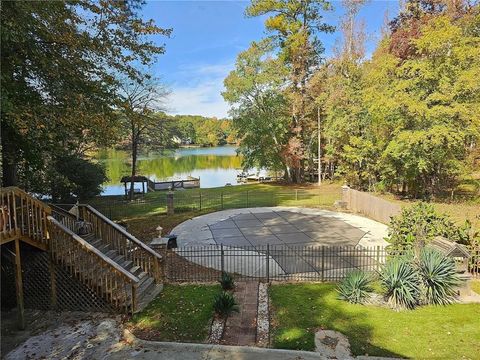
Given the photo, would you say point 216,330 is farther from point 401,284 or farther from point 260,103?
point 260,103

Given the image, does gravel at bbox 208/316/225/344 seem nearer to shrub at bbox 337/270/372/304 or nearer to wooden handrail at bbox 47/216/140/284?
wooden handrail at bbox 47/216/140/284

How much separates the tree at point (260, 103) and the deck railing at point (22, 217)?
78.0 feet

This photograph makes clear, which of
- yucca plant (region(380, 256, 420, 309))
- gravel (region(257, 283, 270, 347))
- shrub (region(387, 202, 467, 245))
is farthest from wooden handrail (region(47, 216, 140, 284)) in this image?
shrub (region(387, 202, 467, 245))

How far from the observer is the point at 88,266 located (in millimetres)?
8156

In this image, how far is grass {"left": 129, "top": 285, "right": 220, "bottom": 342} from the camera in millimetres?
6918

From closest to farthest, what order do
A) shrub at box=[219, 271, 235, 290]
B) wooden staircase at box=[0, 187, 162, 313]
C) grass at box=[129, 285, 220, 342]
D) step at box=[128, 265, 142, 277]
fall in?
1. grass at box=[129, 285, 220, 342]
2. wooden staircase at box=[0, 187, 162, 313]
3. shrub at box=[219, 271, 235, 290]
4. step at box=[128, 265, 142, 277]

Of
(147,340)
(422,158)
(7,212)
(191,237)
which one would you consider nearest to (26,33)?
(7,212)

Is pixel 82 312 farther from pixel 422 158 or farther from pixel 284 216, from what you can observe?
pixel 422 158

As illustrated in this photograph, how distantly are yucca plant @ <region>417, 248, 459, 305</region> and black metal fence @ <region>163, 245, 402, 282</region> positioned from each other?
1345mm

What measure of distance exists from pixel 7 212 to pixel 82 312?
2.89m

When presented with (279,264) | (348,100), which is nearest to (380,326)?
(279,264)

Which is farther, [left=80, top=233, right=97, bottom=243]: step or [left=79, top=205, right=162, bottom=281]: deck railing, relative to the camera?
[left=79, top=205, right=162, bottom=281]: deck railing

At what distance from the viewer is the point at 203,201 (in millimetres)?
23297

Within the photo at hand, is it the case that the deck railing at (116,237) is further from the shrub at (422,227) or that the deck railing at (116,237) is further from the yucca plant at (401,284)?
the shrub at (422,227)
